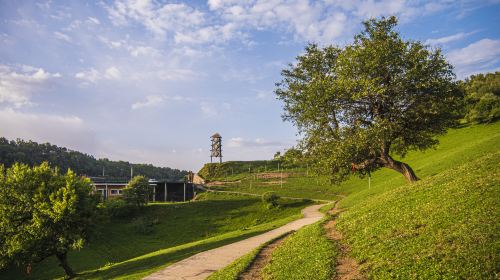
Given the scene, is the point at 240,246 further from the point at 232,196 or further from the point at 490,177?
the point at 232,196

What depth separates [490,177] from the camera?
20906 mm

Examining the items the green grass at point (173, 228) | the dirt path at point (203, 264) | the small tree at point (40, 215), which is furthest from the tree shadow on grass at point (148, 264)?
the green grass at point (173, 228)

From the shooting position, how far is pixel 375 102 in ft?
104

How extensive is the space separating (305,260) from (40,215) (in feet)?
91.6

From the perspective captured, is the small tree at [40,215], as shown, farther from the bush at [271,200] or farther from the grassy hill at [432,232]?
the bush at [271,200]

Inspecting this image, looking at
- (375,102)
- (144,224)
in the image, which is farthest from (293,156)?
(144,224)

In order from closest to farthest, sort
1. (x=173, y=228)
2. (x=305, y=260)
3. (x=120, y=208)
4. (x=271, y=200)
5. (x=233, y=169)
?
(x=305, y=260) → (x=173, y=228) → (x=271, y=200) → (x=120, y=208) → (x=233, y=169)

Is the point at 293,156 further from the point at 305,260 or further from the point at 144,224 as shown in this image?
the point at 144,224

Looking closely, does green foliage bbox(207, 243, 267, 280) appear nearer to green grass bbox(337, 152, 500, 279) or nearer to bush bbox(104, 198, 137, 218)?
green grass bbox(337, 152, 500, 279)

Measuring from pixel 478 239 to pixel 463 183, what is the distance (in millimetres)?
9091

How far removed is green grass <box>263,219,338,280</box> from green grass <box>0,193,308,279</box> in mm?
15707

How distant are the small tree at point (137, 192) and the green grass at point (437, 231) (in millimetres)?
51144

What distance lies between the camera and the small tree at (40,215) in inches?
1324

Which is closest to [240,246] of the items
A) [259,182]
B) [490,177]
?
[490,177]
